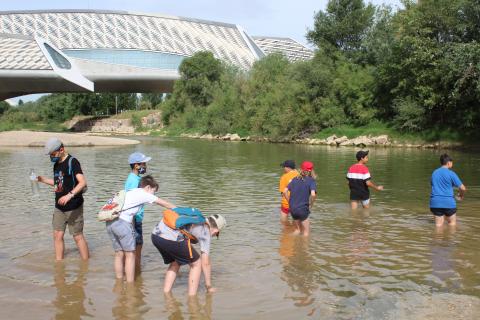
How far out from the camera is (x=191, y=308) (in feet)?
18.4

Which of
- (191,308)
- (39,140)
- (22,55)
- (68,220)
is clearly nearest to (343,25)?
(39,140)

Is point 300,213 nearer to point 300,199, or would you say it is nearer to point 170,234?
point 300,199

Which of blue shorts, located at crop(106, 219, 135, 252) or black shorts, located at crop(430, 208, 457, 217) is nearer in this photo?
blue shorts, located at crop(106, 219, 135, 252)

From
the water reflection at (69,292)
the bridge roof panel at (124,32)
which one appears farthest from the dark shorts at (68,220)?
the bridge roof panel at (124,32)

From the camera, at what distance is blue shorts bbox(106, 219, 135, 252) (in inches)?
243

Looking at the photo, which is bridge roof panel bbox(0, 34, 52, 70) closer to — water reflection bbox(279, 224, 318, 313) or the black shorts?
water reflection bbox(279, 224, 318, 313)

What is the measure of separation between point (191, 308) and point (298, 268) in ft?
6.11

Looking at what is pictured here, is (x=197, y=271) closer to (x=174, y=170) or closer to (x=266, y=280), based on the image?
(x=266, y=280)

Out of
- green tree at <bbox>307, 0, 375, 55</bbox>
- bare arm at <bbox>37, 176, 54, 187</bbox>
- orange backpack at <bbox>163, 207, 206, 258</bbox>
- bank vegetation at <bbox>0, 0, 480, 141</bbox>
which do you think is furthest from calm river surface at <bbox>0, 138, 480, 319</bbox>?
green tree at <bbox>307, 0, 375, 55</bbox>

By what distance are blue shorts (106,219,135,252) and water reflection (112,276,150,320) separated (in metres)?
0.44

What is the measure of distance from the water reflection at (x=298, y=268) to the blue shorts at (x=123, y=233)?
1839 mm

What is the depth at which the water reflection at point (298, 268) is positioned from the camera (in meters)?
5.93

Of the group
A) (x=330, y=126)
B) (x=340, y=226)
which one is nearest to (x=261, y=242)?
(x=340, y=226)

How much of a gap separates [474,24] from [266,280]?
32.3 meters
